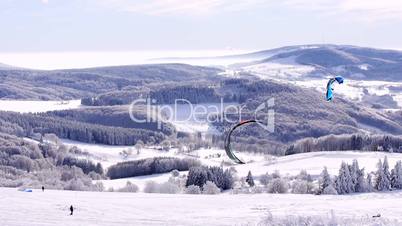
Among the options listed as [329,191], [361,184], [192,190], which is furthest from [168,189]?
[361,184]

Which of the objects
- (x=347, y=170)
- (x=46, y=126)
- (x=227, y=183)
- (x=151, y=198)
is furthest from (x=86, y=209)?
(x=46, y=126)

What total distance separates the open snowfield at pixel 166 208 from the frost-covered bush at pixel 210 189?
51.5 ft

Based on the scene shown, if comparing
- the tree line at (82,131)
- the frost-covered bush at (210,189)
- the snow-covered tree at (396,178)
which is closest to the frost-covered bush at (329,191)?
the snow-covered tree at (396,178)

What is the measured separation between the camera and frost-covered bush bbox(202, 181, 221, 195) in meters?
71.8

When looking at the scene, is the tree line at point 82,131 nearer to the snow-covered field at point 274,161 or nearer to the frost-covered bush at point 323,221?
the snow-covered field at point 274,161

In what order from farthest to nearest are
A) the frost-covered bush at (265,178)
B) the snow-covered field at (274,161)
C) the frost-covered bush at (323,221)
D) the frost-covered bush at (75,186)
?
the snow-covered field at (274,161) → the frost-covered bush at (265,178) → the frost-covered bush at (75,186) → the frost-covered bush at (323,221)

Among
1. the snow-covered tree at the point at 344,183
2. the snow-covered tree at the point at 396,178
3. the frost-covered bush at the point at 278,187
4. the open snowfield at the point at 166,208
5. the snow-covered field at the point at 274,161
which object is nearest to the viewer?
the open snowfield at the point at 166,208

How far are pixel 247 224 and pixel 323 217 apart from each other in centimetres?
361

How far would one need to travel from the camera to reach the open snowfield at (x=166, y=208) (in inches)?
1537

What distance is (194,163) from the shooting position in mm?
114562

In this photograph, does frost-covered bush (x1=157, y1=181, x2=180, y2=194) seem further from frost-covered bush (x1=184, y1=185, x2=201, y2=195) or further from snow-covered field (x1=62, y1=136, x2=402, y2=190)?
snow-covered field (x1=62, y1=136, x2=402, y2=190)

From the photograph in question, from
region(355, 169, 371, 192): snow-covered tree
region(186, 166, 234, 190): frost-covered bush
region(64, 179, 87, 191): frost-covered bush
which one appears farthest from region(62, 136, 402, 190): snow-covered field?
region(355, 169, 371, 192): snow-covered tree

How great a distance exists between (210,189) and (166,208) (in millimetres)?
26123

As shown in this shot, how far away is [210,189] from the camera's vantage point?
7244 cm
